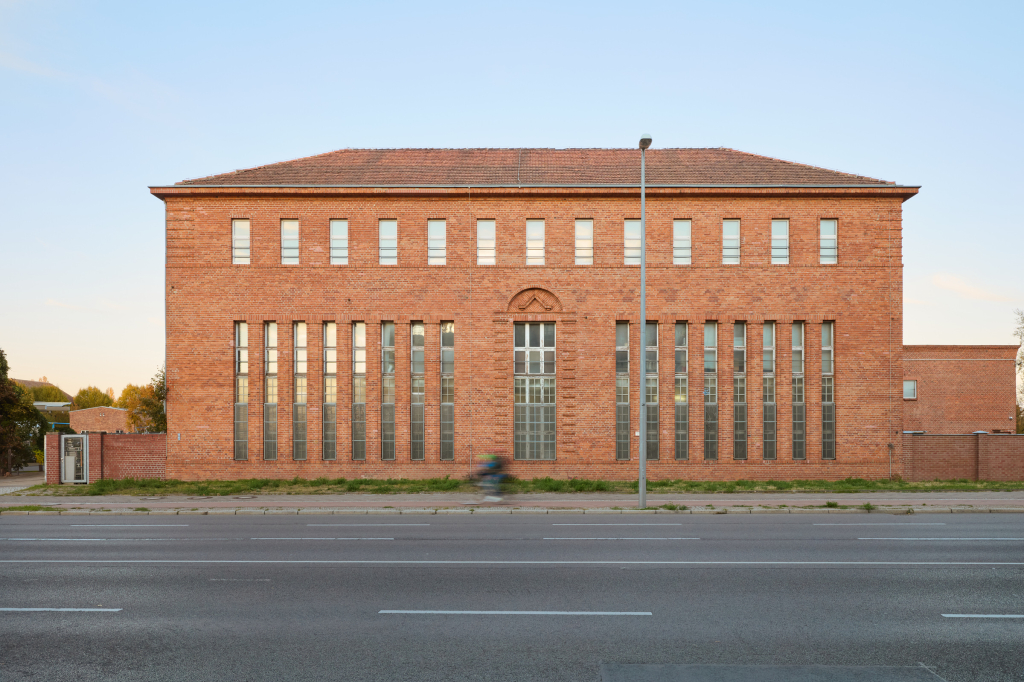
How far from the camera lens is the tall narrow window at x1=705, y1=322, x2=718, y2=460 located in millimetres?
27188

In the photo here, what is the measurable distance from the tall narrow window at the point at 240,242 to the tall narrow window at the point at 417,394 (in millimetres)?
7213

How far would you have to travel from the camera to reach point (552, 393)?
89.1 feet

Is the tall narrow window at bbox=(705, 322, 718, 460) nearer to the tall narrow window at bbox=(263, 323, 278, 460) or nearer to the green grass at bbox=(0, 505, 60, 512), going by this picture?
the tall narrow window at bbox=(263, 323, 278, 460)

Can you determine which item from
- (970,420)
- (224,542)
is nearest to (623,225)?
(224,542)

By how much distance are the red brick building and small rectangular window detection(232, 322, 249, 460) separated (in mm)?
80

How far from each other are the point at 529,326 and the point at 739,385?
856 cm

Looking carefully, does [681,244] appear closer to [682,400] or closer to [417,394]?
[682,400]

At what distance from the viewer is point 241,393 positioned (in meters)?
27.3

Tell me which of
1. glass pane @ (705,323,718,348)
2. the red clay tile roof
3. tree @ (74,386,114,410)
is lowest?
tree @ (74,386,114,410)

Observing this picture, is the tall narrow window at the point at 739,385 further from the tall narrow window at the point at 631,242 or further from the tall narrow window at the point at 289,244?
the tall narrow window at the point at 289,244

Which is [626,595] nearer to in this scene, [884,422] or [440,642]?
[440,642]

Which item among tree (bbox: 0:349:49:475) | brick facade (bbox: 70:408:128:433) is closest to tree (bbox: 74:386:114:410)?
brick facade (bbox: 70:408:128:433)

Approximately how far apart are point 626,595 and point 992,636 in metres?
3.74

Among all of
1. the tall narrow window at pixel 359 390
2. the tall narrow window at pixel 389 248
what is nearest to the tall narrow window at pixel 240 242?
the tall narrow window at pixel 359 390
